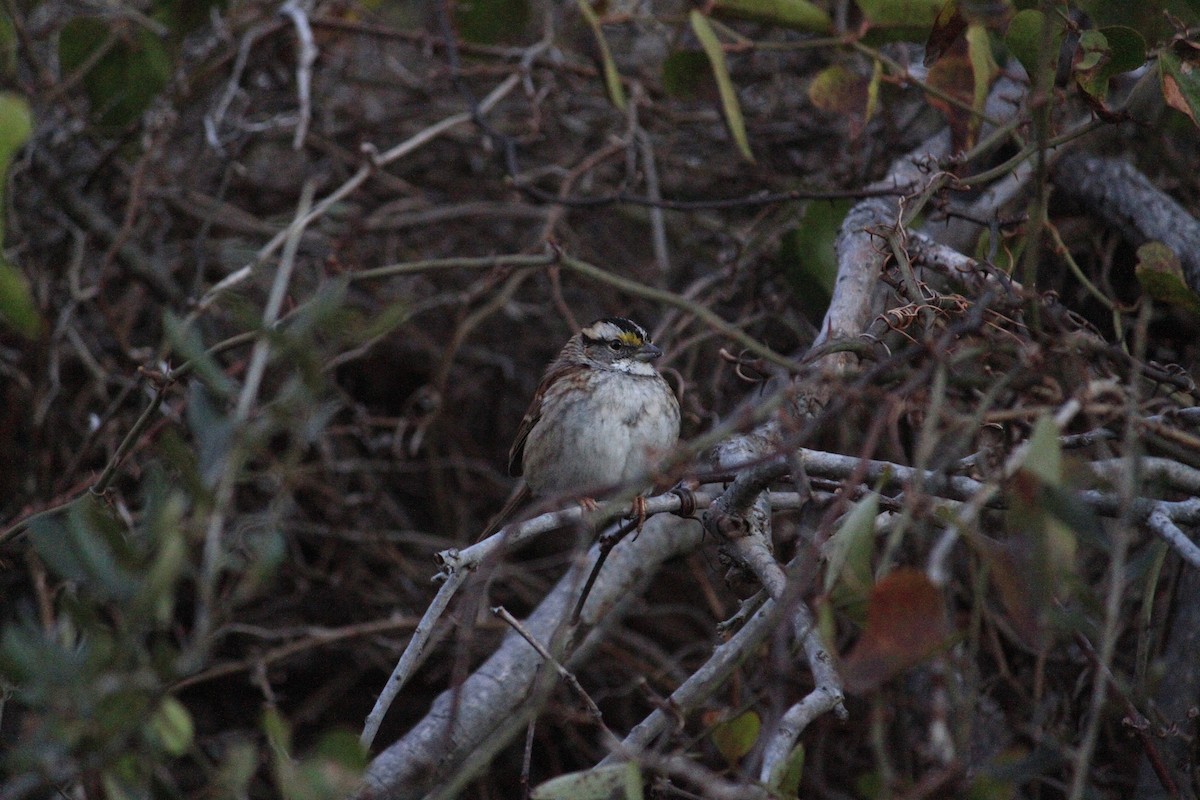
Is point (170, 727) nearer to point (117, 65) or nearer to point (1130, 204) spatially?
point (1130, 204)

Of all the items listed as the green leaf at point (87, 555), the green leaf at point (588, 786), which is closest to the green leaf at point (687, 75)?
the green leaf at point (588, 786)

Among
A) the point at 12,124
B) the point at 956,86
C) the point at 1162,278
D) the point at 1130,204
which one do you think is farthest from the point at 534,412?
the point at 12,124

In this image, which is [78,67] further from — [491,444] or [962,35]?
[962,35]

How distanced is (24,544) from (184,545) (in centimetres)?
196

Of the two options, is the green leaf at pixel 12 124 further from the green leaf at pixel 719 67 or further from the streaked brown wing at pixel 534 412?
the streaked brown wing at pixel 534 412

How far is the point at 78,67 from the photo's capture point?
425 centimetres

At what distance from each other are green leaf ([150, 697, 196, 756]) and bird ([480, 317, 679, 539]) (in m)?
2.29

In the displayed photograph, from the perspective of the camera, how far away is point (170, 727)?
1307 mm

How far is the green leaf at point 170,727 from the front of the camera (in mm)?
1290

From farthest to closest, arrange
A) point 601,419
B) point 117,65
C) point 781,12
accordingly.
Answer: point 117,65 → point 601,419 → point 781,12

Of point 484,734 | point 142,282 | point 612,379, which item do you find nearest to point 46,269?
point 142,282

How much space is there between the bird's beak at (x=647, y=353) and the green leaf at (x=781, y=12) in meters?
1.05

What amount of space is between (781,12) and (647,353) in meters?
1.12

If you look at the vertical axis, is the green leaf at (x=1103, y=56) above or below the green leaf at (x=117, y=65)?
below
